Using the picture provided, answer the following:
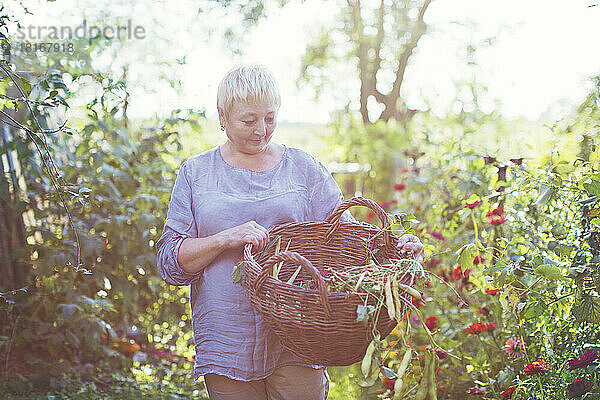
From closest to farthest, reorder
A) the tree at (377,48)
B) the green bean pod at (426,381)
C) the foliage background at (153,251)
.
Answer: the green bean pod at (426,381), the foliage background at (153,251), the tree at (377,48)

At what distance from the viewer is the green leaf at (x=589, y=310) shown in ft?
5.35

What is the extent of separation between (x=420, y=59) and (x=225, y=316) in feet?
15.0

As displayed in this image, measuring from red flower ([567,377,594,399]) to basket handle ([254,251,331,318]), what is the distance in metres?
0.79

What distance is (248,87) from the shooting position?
1.61m

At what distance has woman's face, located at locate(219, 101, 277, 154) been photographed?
1622mm

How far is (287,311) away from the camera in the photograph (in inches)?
51.7

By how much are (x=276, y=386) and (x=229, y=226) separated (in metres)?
0.46

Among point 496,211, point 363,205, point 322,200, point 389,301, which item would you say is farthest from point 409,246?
point 496,211

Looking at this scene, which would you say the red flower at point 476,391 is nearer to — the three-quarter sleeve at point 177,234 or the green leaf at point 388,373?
the green leaf at point 388,373

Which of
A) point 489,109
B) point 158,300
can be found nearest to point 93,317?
point 158,300

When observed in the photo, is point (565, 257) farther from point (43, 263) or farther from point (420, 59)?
point (420, 59)

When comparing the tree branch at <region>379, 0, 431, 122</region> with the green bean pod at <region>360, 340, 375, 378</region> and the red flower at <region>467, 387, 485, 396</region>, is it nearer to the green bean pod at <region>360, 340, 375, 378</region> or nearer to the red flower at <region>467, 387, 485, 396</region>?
the red flower at <region>467, 387, 485, 396</region>

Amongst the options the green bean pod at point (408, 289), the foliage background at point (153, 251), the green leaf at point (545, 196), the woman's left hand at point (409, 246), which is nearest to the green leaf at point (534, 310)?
the foliage background at point (153, 251)

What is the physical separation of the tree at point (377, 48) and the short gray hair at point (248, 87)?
4.02 m
